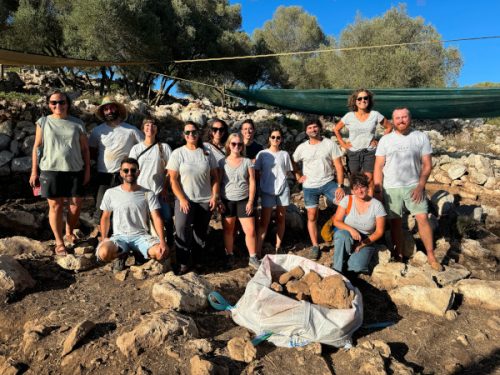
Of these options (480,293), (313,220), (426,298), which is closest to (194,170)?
(313,220)

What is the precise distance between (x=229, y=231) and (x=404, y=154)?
1.99m

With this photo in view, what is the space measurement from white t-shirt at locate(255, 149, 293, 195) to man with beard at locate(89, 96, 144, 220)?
1.38 m

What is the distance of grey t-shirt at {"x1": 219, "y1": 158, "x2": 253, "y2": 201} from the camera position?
12.2ft

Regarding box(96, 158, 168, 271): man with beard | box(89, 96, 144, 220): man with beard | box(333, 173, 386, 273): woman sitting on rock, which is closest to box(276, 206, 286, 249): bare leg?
box(333, 173, 386, 273): woman sitting on rock

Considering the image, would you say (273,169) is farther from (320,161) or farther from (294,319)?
(294,319)

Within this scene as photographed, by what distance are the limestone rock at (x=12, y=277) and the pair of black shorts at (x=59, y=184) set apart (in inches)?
29.2

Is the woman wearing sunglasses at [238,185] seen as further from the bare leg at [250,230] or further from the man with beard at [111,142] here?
the man with beard at [111,142]

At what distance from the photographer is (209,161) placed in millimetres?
3672

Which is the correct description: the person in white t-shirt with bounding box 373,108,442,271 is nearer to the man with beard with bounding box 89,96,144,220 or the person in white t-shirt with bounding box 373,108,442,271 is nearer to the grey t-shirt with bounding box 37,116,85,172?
the man with beard with bounding box 89,96,144,220

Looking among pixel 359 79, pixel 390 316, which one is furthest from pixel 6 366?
pixel 359 79

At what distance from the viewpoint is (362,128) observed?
13.9 feet

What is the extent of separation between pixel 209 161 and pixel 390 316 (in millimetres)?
2232

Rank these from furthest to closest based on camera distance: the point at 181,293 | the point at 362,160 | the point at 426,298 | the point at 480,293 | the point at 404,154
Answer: the point at 362,160
the point at 404,154
the point at 480,293
the point at 426,298
the point at 181,293

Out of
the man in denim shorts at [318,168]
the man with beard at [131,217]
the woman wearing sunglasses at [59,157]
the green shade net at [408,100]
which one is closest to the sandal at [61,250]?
the woman wearing sunglasses at [59,157]
